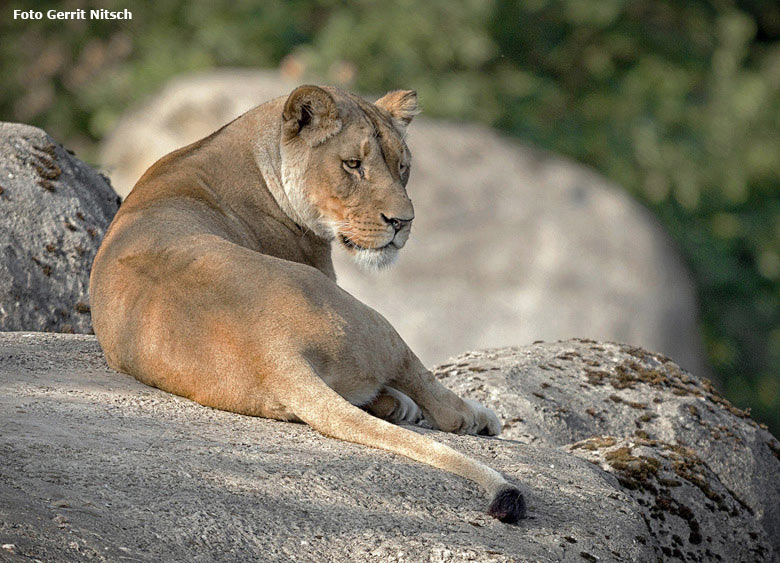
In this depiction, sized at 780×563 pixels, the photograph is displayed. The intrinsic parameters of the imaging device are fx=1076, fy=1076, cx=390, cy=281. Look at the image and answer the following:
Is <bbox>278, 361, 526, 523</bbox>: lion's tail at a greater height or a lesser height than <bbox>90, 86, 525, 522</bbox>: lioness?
lesser

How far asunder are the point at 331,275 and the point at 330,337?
1250 mm

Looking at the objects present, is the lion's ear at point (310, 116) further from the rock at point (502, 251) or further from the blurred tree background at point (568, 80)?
the blurred tree background at point (568, 80)

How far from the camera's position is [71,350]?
14.3 ft

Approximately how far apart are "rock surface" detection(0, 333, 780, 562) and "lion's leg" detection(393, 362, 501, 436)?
0.62 feet

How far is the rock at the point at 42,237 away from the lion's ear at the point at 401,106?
1.58 metres

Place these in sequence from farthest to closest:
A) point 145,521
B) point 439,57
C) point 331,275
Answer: point 439,57
point 331,275
point 145,521

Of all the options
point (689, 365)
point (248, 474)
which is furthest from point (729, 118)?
point (248, 474)

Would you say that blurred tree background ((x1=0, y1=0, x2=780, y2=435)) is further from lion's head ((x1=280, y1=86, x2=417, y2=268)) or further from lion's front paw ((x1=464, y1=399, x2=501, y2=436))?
lion's front paw ((x1=464, y1=399, x2=501, y2=436))

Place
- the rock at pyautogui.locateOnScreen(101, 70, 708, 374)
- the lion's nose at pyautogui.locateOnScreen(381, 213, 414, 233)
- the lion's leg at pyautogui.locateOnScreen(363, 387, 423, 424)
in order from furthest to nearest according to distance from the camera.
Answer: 1. the rock at pyautogui.locateOnScreen(101, 70, 708, 374)
2. the lion's nose at pyautogui.locateOnScreen(381, 213, 414, 233)
3. the lion's leg at pyautogui.locateOnScreen(363, 387, 423, 424)

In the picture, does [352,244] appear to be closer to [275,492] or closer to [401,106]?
[401,106]

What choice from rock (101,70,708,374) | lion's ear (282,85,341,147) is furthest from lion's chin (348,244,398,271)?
rock (101,70,708,374)

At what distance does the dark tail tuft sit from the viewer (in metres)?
3.03

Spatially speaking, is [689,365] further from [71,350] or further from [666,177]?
[71,350]

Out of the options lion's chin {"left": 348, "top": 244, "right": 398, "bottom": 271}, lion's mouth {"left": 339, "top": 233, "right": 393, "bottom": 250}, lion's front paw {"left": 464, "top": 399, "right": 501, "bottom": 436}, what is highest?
lion's mouth {"left": 339, "top": 233, "right": 393, "bottom": 250}
